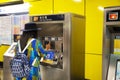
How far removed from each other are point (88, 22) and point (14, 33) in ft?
7.04

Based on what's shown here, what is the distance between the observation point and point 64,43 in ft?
8.91

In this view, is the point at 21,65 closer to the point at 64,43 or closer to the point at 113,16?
the point at 64,43

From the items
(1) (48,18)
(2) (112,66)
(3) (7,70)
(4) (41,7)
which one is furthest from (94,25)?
(3) (7,70)

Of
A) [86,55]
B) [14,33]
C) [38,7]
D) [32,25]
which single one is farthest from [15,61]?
[14,33]

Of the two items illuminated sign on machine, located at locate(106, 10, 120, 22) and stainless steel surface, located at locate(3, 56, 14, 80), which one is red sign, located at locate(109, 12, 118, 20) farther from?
stainless steel surface, located at locate(3, 56, 14, 80)

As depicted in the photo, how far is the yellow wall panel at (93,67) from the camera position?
296cm

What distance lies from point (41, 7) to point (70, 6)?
2.21 ft

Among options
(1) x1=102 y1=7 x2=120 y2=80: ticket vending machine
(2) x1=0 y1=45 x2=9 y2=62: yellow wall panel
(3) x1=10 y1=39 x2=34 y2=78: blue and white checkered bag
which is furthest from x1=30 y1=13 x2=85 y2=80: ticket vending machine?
(2) x1=0 y1=45 x2=9 y2=62: yellow wall panel

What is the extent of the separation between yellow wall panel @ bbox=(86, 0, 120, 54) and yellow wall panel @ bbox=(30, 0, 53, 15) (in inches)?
31.2

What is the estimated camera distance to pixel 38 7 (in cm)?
377

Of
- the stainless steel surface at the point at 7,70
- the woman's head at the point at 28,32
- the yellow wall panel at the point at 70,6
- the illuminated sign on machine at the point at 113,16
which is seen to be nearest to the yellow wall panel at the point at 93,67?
the yellow wall panel at the point at 70,6

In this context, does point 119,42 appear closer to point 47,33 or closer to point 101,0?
point 101,0

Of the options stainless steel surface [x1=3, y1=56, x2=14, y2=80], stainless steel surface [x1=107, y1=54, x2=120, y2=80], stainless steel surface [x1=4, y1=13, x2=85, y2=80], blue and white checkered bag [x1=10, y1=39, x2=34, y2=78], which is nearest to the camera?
stainless steel surface [x1=107, y1=54, x2=120, y2=80]

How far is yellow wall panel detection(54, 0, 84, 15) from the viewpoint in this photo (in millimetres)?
3148
